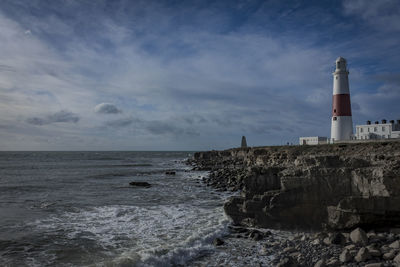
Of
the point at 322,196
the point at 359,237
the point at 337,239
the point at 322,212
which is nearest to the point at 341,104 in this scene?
the point at 322,196

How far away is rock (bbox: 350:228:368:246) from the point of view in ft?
27.8

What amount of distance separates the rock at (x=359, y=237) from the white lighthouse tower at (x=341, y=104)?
91.4 feet

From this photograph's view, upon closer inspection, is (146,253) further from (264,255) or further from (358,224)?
(358,224)

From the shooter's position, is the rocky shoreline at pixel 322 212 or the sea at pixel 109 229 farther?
the sea at pixel 109 229

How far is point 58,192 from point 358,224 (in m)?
20.6

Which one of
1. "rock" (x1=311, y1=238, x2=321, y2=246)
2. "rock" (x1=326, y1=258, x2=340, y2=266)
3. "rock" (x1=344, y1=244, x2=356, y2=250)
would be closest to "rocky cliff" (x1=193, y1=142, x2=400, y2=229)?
"rock" (x1=311, y1=238, x2=321, y2=246)

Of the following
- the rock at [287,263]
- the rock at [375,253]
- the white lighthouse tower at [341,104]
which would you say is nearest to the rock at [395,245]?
the rock at [375,253]

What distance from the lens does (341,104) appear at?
109ft

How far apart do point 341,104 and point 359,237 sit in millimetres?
28209

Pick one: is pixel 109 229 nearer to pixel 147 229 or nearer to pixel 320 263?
pixel 147 229

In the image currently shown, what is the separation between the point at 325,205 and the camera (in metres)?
10.1

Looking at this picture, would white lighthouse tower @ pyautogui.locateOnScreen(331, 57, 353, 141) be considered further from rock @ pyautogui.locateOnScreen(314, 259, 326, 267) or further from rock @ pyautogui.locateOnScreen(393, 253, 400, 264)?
rock @ pyautogui.locateOnScreen(314, 259, 326, 267)

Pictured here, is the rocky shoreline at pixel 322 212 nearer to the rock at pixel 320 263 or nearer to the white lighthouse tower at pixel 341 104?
the rock at pixel 320 263

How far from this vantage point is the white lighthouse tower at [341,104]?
33125 mm
